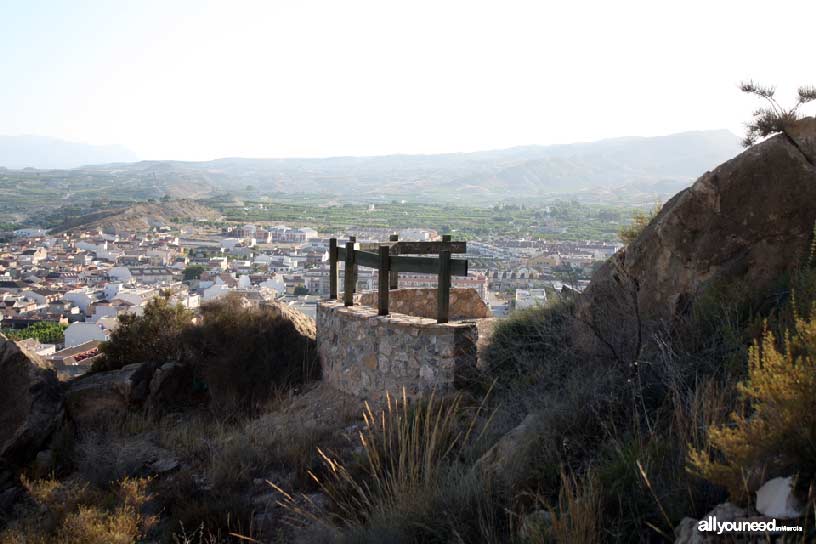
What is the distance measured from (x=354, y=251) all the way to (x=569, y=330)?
309 centimetres

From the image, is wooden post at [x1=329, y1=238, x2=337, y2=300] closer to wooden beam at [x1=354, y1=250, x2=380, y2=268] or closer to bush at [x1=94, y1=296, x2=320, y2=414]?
wooden beam at [x1=354, y1=250, x2=380, y2=268]

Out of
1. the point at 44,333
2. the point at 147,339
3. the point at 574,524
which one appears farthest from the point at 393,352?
the point at 44,333

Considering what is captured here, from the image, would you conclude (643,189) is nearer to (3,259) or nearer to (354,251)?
(3,259)

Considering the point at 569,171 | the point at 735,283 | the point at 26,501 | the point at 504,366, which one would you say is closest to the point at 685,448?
the point at 735,283

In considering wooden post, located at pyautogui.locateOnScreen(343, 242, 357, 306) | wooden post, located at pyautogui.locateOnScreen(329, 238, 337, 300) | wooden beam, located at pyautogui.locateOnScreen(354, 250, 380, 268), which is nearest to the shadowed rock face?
wooden beam, located at pyautogui.locateOnScreen(354, 250, 380, 268)

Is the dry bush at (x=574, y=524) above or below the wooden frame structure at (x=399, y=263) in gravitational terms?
below

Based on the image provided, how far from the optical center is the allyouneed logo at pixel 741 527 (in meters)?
2.35

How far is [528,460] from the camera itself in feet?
12.4

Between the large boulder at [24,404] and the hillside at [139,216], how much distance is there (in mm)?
66583

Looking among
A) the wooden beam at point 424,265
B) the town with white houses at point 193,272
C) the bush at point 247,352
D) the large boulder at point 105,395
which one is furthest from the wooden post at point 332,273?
the large boulder at point 105,395

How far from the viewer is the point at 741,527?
2.44 meters

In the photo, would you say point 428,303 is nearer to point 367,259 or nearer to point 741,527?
point 367,259

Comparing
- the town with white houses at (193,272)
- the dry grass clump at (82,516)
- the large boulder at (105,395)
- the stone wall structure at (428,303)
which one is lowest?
the town with white houses at (193,272)

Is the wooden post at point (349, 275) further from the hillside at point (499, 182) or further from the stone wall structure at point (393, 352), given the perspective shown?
the hillside at point (499, 182)
